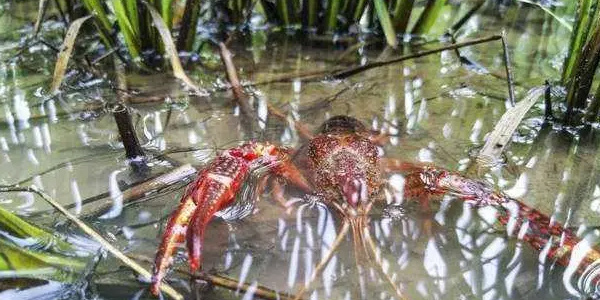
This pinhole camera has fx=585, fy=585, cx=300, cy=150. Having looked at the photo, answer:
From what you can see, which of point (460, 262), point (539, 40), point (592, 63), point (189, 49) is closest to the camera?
point (460, 262)

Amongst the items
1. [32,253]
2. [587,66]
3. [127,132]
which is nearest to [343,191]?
[127,132]

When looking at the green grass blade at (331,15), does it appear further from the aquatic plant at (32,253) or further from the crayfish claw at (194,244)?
the aquatic plant at (32,253)

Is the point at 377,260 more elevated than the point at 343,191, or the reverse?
the point at 343,191

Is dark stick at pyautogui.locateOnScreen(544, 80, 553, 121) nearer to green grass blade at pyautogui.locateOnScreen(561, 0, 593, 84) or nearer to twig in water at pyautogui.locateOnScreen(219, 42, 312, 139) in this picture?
green grass blade at pyautogui.locateOnScreen(561, 0, 593, 84)

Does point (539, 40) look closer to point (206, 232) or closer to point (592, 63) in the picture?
point (592, 63)

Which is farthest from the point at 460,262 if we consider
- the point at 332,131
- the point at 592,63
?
the point at 592,63

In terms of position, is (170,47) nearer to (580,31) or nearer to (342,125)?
(342,125)
